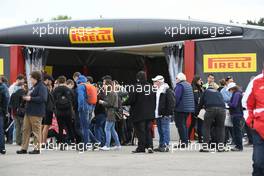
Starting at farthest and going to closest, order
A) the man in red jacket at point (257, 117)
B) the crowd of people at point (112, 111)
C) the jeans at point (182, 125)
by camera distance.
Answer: the jeans at point (182, 125) → the crowd of people at point (112, 111) → the man in red jacket at point (257, 117)

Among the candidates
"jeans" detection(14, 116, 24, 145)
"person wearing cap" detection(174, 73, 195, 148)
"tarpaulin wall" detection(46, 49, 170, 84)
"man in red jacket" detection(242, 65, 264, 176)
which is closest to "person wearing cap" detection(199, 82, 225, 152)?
"person wearing cap" detection(174, 73, 195, 148)

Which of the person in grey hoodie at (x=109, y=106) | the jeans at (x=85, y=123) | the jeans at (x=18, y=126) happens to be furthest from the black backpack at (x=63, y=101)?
the jeans at (x=18, y=126)

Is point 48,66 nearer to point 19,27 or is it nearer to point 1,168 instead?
point 19,27

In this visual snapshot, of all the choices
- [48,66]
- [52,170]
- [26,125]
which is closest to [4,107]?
[26,125]

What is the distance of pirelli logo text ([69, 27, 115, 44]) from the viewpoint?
20219 millimetres

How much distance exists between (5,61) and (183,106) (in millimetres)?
8560

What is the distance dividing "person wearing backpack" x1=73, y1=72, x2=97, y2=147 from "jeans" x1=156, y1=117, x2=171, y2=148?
1532 millimetres

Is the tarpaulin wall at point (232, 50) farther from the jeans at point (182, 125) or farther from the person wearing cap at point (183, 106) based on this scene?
the jeans at point (182, 125)

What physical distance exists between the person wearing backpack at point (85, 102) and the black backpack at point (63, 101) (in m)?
0.25

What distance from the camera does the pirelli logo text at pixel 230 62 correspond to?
18.8m

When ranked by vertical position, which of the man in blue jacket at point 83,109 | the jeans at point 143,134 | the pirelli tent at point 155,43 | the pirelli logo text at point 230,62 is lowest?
the jeans at point 143,134

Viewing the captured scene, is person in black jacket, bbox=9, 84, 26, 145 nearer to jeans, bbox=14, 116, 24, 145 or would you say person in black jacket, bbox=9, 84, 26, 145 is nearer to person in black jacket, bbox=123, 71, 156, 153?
jeans, bbox=14, 116, 24, 145

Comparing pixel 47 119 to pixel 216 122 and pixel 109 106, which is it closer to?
pixel 109 106

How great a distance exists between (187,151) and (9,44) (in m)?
8.92
